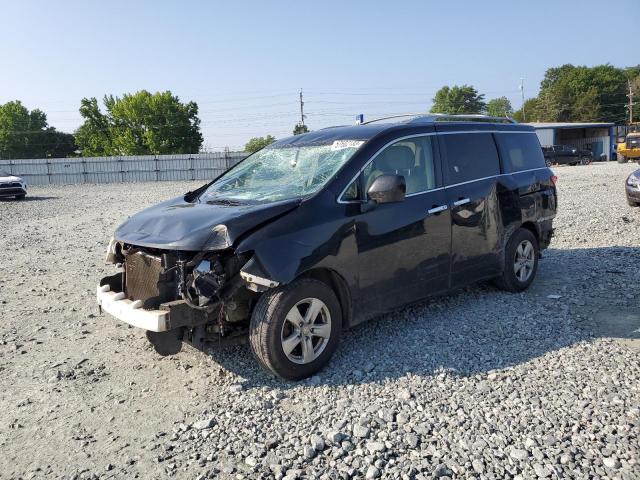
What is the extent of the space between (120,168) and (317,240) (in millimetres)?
41144

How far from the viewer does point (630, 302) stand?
575 centimetres

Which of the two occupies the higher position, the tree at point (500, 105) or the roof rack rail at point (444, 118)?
the tree at point (500, 105)

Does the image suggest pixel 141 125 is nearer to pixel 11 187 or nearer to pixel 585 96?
pixel 11 187

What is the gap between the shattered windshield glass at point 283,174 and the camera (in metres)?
4.57

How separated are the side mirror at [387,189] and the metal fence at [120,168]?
37134 mm

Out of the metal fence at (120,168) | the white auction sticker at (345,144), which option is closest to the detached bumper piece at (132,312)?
the white auction sticker at (345,144)

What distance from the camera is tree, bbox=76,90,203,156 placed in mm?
71875

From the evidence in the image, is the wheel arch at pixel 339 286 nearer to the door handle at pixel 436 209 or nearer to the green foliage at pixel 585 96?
the door handle at pixel 436 209

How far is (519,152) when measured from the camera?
644 cm

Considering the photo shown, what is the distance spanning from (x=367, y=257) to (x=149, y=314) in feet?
5.89

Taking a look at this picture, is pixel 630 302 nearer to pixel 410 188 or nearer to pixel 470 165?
pixel 470 165

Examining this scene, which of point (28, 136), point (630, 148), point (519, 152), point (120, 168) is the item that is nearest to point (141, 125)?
point (28, 136)

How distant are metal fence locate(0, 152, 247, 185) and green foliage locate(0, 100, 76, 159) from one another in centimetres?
4737

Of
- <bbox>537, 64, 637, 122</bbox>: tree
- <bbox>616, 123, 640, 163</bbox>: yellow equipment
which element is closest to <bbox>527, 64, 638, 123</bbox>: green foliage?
<bbox>537, 64, 637, 122</bbox>: tree
